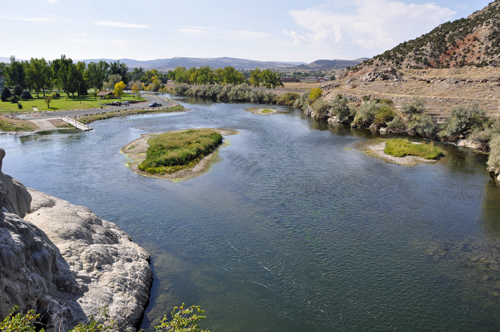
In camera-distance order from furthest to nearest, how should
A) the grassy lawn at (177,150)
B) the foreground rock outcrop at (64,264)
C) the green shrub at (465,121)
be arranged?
the green shrub at (465,121), the grassy lawn at (177,150), the foreground rock outcrop at (64,264)

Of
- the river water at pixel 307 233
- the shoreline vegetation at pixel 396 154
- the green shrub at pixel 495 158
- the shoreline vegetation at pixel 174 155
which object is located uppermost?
the green shrub at pixel 495 158

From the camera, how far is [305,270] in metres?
25.8

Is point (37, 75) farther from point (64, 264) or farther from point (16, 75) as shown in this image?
point (64, 264)

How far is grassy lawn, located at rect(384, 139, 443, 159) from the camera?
183 feet

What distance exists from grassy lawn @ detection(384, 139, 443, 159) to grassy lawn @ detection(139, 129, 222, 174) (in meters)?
32.6

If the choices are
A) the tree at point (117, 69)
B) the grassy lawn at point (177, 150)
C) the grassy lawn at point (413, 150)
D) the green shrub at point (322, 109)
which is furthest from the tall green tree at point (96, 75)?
the grassy lawn at point (413, 150)

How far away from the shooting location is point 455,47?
112 meters

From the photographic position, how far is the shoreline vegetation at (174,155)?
46.9m

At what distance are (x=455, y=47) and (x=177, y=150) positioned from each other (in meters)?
110

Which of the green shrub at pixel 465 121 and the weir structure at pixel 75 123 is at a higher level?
the green shrub at pixel 465 121

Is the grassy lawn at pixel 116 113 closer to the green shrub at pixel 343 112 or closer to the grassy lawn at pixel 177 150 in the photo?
the grassy lawn at pixel 177 150

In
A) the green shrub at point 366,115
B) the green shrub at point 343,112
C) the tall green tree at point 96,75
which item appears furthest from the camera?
the tall green tree at point 96,75

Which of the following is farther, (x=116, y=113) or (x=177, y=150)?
(x=116, y=113)

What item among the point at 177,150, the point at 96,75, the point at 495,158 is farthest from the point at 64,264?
the point at 96,75
